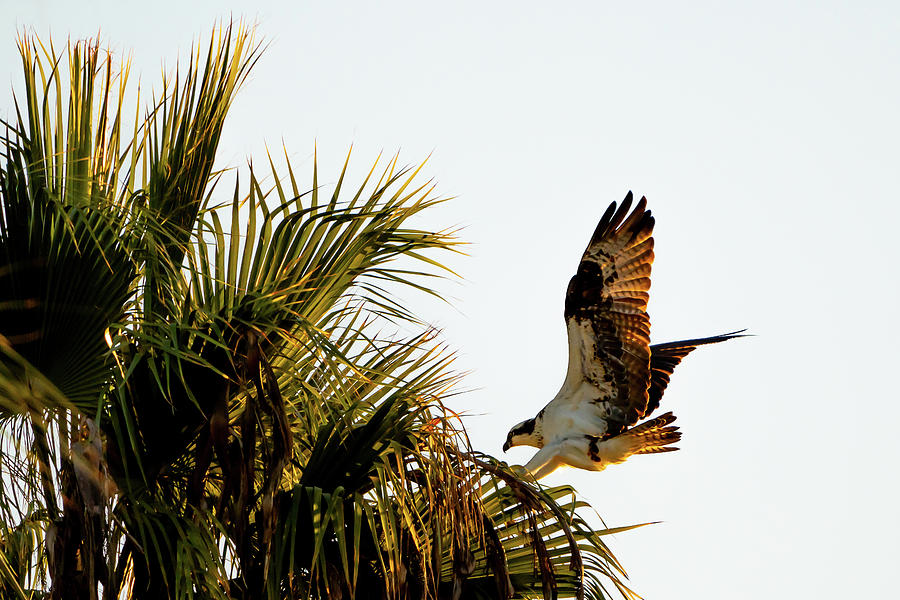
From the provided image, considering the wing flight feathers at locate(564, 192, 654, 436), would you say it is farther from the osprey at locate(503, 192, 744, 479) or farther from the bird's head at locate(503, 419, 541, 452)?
the bird's head at locate(503, 419, 541, 452)

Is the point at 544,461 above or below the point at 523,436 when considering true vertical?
below

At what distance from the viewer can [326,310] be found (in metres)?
4.07

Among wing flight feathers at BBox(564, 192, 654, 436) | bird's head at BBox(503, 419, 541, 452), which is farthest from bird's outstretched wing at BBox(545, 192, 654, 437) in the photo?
bird's head at BBox(503, 419, 541, 452)

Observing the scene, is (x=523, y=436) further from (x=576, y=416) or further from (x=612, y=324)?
(x=612, y=324)

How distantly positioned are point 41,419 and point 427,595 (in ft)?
4.14

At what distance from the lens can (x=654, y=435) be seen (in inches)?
233

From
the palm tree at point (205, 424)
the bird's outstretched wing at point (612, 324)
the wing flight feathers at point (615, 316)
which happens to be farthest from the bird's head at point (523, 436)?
the palm tree at point (205, 424)

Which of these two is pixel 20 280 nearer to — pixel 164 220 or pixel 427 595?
pixel 164 220

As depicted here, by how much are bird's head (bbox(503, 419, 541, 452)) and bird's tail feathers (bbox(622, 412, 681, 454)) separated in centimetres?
45

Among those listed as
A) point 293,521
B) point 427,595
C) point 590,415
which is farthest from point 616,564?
point 590,415

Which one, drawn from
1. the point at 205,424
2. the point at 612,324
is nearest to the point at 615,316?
the point at 612,324

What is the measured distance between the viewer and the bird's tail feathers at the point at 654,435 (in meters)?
5.86

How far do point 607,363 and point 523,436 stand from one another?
588mm

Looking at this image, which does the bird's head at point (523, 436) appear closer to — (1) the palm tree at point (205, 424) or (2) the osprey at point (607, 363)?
(2) the osprey at point (607, 363)
